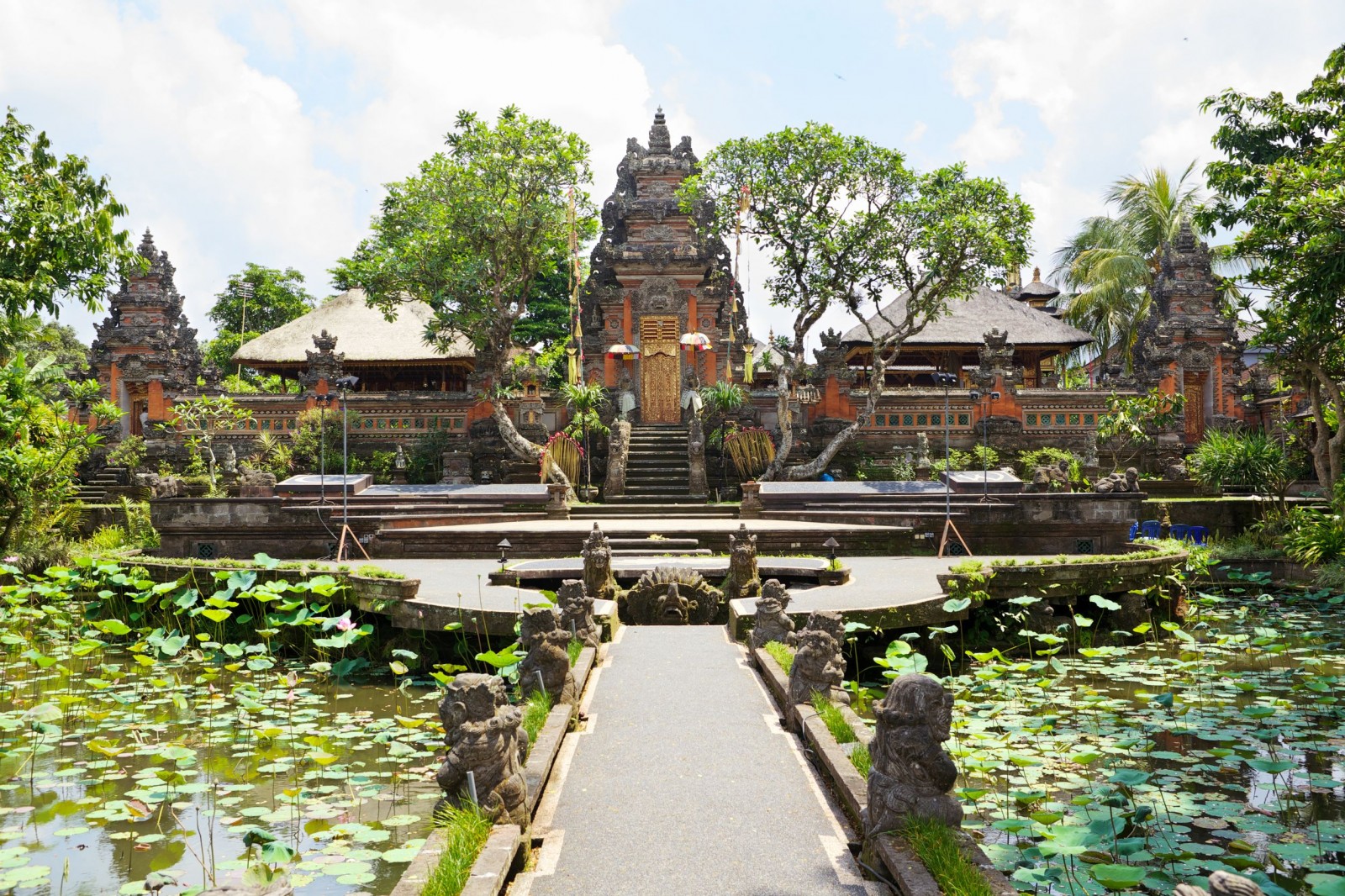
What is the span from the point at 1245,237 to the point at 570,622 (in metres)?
11.7

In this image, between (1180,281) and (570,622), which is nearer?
(570,622)

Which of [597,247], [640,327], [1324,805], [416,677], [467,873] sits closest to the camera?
[467,873]

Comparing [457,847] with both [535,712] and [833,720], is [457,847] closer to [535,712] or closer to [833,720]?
[535,712]

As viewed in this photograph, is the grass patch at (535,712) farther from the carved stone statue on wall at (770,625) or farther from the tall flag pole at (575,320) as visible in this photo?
the tall flag pole at (575,320)

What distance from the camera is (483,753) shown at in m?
4.48

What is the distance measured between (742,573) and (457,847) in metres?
6.82

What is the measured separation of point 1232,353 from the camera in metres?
26.7

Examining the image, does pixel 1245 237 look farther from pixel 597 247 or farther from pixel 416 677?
pixel 597 247

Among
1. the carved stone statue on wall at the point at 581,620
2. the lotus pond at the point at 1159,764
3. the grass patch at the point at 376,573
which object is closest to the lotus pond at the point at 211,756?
the grass patch at the point at 376,573

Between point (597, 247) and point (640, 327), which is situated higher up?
point (597, 247)

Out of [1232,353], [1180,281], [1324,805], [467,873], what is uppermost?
[1180,281]

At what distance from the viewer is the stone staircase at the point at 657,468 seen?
18.7m

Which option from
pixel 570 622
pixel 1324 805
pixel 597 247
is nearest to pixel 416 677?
pixel 570 622

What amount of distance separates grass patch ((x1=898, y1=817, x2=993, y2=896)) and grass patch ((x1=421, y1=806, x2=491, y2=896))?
6.00ft
